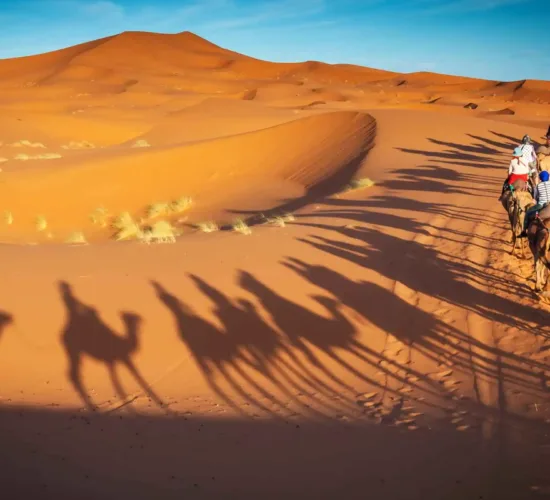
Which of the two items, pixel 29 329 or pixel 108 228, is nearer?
pixel 29 329

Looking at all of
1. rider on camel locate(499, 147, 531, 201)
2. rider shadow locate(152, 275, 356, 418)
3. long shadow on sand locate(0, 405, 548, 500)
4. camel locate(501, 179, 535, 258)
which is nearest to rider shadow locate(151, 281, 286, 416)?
rider shadow locate(152, 275, 356, 418)

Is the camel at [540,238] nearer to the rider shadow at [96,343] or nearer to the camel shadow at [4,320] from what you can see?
the rider shadow at [96,343]

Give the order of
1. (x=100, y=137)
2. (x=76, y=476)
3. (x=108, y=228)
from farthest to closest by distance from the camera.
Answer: (x=100, y=137)
(x=108, y=228)
(x=76, y=476)

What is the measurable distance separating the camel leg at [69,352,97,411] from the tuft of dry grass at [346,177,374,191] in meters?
11.7

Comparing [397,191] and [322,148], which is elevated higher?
[322,148]

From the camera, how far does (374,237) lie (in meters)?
12.3

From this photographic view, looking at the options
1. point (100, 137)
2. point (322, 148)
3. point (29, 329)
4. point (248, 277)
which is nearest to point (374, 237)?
point (248, 277)

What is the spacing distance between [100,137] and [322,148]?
19.6 meters

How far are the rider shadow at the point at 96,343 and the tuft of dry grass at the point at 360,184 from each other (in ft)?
35.4

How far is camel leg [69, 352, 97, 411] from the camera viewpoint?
7.16 meters

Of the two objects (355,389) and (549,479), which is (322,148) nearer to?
(355,389)

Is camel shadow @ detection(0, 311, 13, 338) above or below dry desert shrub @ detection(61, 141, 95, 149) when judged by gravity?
below

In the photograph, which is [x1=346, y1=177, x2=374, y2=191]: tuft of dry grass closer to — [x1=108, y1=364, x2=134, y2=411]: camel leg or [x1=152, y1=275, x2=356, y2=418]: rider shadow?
[x1=152, y1=275, x2=356, y2=418]: rider shadow

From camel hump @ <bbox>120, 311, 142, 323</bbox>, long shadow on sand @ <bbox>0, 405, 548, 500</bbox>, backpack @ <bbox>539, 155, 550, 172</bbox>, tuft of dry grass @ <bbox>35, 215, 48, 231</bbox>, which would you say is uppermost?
backpack @ <bbox>539, 155, 550, 172</bbox>
